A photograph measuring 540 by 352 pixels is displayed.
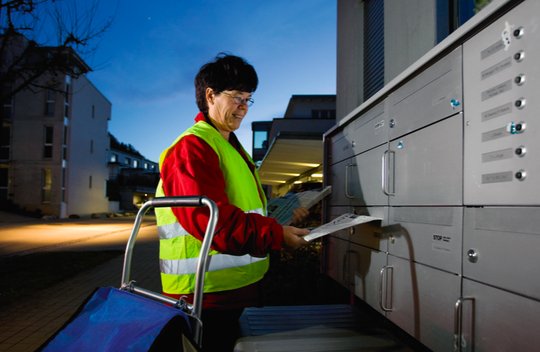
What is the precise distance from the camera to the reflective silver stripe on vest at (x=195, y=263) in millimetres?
1896

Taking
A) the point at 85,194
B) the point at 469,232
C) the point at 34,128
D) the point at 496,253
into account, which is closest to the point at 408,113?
the point at 469,232

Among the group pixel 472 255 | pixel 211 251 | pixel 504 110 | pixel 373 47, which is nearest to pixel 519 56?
pixel 504 110

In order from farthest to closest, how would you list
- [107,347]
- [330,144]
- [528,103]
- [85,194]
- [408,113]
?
1. [85,194]
2. [330,144]
3. [408,113]
4. [528,103]
5. [107,347]

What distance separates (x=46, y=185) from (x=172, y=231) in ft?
110

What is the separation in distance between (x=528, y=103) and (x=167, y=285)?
5.95 ft

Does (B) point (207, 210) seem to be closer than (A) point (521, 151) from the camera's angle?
No

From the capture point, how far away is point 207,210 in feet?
5.85

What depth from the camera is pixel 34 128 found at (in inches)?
1205

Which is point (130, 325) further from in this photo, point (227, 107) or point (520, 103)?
point (520, 103)

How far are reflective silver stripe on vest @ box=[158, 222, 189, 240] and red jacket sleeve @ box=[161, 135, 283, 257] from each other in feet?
0.37

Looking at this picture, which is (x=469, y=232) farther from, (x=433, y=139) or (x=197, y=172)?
(x=197, y=172)

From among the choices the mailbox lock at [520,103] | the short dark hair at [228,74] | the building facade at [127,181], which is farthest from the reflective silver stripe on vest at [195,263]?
the building facade at [127,181]

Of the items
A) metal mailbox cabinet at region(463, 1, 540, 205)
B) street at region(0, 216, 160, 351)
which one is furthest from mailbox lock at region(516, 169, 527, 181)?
Result: street at region(0, 216, 160, 351)

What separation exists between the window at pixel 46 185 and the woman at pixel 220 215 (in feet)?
108
